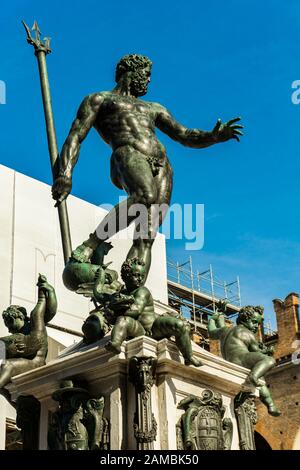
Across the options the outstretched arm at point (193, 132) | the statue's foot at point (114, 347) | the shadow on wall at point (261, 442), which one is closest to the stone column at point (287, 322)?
the shadow on wall at point (261, 442)

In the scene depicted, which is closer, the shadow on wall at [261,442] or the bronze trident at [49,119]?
the bronze trident at [49,119]

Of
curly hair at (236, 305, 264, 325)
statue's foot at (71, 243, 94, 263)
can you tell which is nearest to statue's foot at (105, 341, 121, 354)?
statue's foot at (71, 243, 94, 263)

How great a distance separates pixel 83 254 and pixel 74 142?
1054 mm

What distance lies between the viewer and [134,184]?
7215mm

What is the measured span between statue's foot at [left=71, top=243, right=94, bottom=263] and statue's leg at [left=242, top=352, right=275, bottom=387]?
1.61 metres

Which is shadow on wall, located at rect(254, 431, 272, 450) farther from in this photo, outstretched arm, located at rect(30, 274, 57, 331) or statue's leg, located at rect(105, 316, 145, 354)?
statue's leg, located at rect(105, 316, 145, 354)

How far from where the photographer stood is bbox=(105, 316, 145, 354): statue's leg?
5984mm

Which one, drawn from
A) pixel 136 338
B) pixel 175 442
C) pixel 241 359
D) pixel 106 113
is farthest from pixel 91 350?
pixel 106 113

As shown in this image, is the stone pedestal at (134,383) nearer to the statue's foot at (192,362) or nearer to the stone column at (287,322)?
the statue's foot at (192,362)

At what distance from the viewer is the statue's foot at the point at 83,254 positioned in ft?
23.4

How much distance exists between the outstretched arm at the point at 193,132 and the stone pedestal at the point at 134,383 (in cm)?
226
